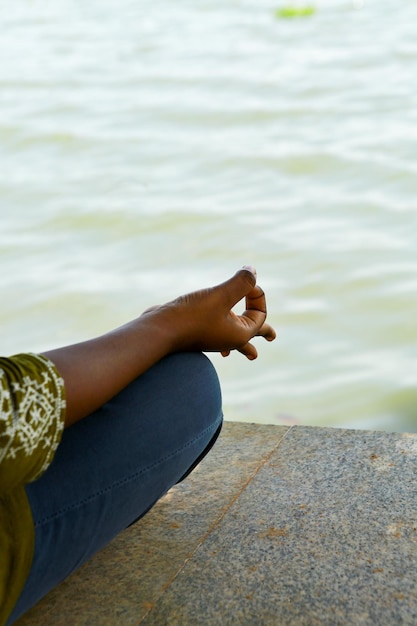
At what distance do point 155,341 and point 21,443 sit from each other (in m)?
0.35

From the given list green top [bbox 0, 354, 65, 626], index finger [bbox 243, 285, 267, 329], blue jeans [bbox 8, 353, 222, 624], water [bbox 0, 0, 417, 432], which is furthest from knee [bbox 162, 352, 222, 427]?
water [bbox 0, 0, 417, 432]

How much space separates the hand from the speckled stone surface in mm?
338

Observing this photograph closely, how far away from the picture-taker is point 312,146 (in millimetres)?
6727

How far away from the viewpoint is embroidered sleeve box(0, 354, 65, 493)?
112 centimetres

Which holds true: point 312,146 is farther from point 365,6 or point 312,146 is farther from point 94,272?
point 365,6

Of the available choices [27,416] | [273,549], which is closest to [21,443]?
[27,416]

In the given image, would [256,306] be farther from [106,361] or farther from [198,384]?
[106,361]

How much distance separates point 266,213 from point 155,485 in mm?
4295

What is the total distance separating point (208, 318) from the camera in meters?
1.52

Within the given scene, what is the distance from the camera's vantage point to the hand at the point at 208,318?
1.48 meters

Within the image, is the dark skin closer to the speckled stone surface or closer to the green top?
the green top

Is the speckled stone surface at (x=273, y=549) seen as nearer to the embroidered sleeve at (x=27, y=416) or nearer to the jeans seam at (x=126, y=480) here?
the jeans seam at (x=126, y=480)

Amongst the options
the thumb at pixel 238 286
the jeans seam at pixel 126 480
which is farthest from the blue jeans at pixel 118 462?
the thumb at pixel 238 286

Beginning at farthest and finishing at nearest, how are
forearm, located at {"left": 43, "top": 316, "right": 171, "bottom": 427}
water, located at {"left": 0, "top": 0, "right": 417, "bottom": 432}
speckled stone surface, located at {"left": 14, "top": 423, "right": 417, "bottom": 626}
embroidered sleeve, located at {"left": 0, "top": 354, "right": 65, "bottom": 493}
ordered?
water, located at {"left": 0, "top": 0, "right": 417, "bottom": 432}
speckled stone surface, located at {"left": 14, "top": 423, "right": 417, "bottom": 626}
forearm, located at {"left": 43, "top": 316, "right": 171, "bottom": 427}
embroidered sleeve, located at {"left": 0, "top": 354, "right": 65, "bottom": 493}
